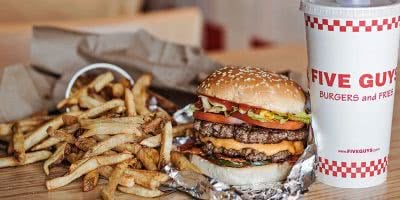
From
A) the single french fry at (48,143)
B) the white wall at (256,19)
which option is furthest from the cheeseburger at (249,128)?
the white wall at (256,19)

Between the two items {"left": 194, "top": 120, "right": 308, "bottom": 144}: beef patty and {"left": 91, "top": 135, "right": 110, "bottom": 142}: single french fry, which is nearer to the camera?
{"left": 194, "top": 120, "right": 308, "bottom": 144}: beef patty

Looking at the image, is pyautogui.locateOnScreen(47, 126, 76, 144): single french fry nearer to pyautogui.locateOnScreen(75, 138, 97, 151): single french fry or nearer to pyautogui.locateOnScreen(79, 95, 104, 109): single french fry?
pyautogui.locateOnScreen(75, 138, 97, 151): single french fry

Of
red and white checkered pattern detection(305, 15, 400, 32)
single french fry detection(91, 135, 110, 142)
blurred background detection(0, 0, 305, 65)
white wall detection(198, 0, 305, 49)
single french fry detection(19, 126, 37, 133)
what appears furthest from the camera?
white wall detection(198, 0, 305, 49)

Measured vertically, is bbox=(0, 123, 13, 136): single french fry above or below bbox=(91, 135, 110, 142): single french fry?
below

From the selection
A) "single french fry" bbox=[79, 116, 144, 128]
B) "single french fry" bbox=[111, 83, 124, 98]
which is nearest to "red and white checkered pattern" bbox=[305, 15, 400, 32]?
"single french fry" bbox=[79, 116, 144, 128]

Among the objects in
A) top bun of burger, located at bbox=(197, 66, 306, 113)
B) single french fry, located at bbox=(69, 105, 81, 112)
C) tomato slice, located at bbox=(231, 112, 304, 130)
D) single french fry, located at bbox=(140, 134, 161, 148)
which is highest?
top bun of burger, located at bbox=(197, 66, 306, 113)

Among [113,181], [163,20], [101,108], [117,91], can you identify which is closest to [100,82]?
[117,91]

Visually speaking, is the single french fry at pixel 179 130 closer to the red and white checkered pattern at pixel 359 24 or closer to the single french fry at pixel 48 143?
the single french fry at pixel 48 143
